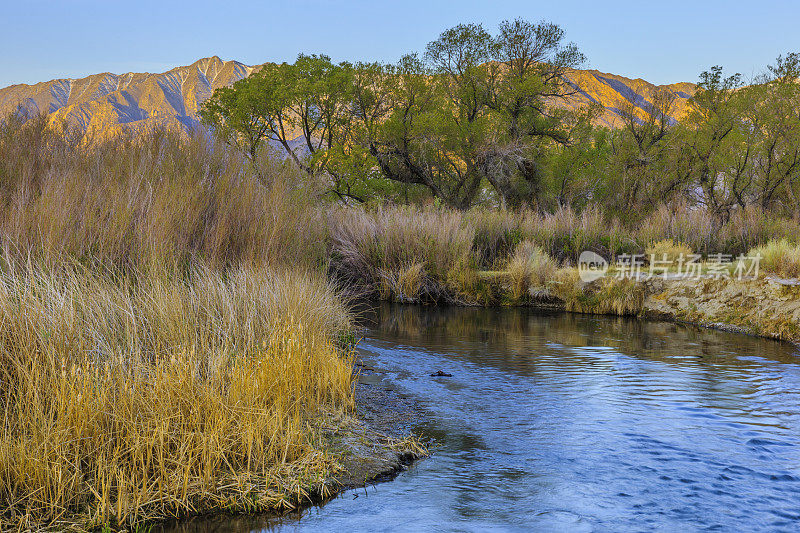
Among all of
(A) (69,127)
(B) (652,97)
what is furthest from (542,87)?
(A) (69,127)

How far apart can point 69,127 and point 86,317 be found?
7.14 m

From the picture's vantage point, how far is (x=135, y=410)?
12.8 ft

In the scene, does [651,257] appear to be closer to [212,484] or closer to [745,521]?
[745,521]

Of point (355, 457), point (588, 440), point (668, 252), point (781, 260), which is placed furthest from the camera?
point (668, 252)

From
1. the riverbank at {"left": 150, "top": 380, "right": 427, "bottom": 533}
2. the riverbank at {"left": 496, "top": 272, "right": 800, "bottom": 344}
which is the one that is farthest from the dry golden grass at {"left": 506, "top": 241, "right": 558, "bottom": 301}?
the riverbank at {"left": 150, "top": 380, "right": 427, "bottom": 533}

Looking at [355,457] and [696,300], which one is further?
[696,300]

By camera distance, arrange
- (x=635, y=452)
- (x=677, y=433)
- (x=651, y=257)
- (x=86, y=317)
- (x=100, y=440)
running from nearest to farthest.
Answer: (x=100, y=440), (x=86, y=317), (x=635, y=452), (x=677, y=433), (x=651, y=257)

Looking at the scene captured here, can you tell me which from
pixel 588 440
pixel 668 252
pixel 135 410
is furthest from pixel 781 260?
pixel 135 410

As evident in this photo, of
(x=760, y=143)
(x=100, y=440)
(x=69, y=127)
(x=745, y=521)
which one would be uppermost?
(x=760, y=143)

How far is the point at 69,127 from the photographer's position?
1032 centimetres

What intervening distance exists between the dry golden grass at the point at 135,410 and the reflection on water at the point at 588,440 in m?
0.34

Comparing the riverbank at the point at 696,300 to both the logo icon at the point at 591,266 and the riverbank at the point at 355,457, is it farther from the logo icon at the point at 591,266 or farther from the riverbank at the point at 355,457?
the riverbank at the point at 355,457

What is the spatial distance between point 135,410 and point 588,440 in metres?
3.65

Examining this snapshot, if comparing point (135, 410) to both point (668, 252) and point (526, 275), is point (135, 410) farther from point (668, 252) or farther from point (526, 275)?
point (668, 252)
